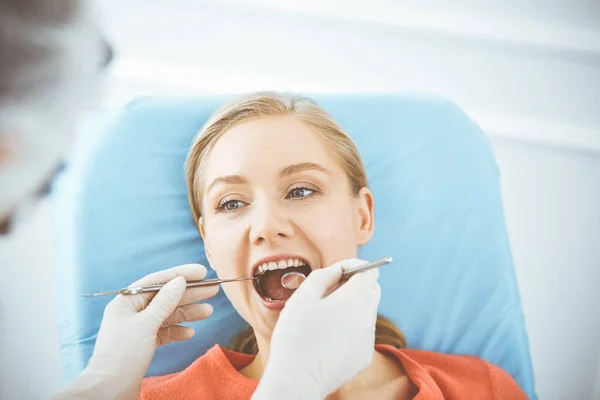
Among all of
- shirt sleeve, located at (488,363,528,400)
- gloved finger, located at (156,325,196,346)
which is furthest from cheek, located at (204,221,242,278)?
shirt sleeve, located at (488,363,528,400)

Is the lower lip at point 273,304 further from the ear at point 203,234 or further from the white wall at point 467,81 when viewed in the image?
the white wall at point 467,81

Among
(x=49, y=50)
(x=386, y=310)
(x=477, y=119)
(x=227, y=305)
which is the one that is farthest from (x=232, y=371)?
(x=477, y=119)

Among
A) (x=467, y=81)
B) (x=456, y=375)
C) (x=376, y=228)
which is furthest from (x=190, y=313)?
(x=467, y=81)

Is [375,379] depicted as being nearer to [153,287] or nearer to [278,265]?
[278,265]

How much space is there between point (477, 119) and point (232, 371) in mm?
750

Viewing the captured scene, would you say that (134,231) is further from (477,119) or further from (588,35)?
(588,35)

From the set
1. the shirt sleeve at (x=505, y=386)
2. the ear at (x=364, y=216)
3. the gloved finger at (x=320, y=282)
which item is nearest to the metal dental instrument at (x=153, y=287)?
the gloved finger at (x=320, y=282)

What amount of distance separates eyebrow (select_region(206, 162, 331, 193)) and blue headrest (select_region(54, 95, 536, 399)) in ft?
0.52

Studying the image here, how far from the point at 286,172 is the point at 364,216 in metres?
0.19

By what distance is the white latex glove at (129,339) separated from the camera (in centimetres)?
88

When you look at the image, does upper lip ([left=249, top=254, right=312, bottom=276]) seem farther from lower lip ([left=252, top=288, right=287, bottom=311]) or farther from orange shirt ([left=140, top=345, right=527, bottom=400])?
orange shirt ([left=140, top=345, right=527, bottom=400])

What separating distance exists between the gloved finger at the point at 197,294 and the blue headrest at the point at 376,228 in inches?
3.7

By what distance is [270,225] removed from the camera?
3.08 feet

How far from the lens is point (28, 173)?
858 mm
